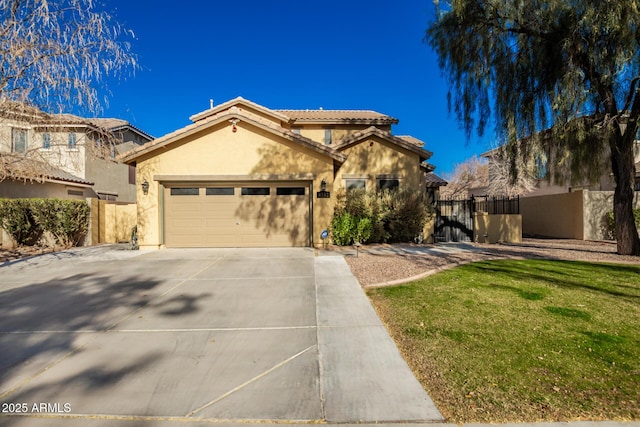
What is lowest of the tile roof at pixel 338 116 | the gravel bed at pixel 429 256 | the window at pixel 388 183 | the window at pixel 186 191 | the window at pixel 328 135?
the gravel bed at pixel 429 256

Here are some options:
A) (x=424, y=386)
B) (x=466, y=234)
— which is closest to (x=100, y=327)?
(x=424, y=386)

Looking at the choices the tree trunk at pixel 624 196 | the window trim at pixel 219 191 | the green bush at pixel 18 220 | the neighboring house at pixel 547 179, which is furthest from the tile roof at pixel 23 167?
the tree trunk at pixel 624 196

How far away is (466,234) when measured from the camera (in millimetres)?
13969

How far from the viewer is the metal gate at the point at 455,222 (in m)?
13.9

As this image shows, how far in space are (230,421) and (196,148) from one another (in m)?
11.1

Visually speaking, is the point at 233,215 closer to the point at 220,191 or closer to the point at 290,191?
the point at 220,191

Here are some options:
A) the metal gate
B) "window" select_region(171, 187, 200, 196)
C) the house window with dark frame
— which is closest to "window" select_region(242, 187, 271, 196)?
"window" select_region(171, 187, 200, 196)

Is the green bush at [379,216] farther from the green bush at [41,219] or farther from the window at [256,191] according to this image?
the green bush at [41,219]

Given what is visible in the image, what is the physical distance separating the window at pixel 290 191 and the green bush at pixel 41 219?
8.31 metres

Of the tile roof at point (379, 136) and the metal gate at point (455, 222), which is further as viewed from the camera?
the metal gate at point (455, 222)

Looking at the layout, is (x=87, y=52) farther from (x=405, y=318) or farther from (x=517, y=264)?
(x=517, y=264)

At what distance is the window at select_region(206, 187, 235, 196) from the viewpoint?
11.9 m

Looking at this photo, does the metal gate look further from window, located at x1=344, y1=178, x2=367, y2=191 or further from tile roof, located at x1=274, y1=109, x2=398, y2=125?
tile roof, located at x1=274, y1=109, x2=398, y2=125

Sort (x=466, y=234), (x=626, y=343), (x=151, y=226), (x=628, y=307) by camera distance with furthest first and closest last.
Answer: (x=466, y=234), (x=151, y=226), (x=628, y=307), (x=626, y=343)
